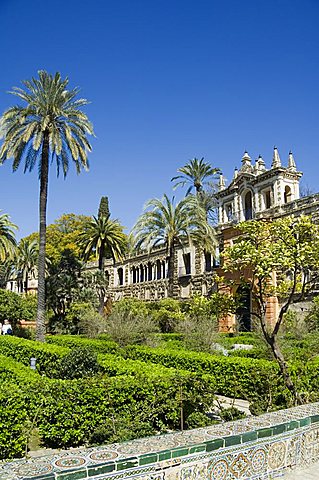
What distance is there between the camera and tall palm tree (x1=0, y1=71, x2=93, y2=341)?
72.3 ft

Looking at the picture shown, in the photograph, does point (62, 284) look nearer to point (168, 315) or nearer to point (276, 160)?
point (168, 315)

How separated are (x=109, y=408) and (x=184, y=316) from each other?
1740 centimetres

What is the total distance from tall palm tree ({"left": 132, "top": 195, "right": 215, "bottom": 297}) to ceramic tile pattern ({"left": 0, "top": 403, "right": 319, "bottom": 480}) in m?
20.9

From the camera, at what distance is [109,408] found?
8047 mm

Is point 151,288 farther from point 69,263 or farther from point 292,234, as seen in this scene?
point 292,234

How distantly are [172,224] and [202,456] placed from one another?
2247 cm

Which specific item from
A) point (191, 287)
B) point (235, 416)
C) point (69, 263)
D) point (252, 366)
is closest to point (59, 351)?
point (252, 366)

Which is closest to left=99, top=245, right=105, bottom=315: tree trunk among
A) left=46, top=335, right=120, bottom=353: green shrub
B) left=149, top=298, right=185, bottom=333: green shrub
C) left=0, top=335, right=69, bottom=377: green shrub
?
left=149, top=298, right=185, bottom=333: green shrub

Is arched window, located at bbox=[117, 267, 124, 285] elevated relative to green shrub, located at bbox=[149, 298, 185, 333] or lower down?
elevated

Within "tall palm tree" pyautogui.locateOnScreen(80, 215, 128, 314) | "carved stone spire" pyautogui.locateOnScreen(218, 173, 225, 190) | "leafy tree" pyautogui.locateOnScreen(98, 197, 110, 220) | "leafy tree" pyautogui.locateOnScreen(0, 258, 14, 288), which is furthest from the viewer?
"leafy tree" pyautogui.locateOnScreen(0, 258, 14, 288)

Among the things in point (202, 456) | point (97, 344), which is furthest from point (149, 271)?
point (202, 456)

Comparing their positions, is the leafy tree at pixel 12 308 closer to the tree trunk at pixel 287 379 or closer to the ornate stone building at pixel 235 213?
the ornate stone building at pixel 235 213

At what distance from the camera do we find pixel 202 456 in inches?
130

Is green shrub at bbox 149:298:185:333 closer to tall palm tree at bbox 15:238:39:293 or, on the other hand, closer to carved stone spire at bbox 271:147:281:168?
carved stone spire at bbox 271:147:281:168
